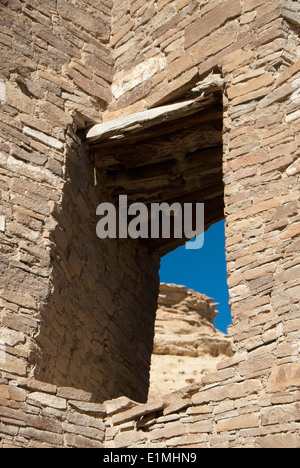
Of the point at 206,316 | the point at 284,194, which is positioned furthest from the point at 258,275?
the point at 206,316

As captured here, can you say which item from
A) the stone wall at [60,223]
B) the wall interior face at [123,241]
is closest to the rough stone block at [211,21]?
the wall interior face at [123,241]

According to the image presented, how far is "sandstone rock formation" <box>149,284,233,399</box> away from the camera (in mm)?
16094

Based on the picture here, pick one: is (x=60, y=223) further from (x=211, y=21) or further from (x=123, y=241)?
(x=211, y=21)

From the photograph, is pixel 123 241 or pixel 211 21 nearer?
pixel 211 21

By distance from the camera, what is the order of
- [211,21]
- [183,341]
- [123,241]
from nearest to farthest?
[211,21] → [123,241] → [183,341]

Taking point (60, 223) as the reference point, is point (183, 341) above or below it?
above

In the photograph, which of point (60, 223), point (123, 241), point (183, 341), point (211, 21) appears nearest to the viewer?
point (60, 223)

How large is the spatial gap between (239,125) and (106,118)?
1.60 metres

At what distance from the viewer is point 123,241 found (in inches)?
330

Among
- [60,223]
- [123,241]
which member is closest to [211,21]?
[60,223]

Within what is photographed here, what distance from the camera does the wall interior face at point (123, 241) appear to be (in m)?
5.73

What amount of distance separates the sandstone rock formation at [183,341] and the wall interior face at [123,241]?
7588mm

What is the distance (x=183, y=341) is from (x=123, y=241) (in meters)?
9.35

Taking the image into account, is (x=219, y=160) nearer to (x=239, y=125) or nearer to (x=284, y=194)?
(x=239, y=125)
